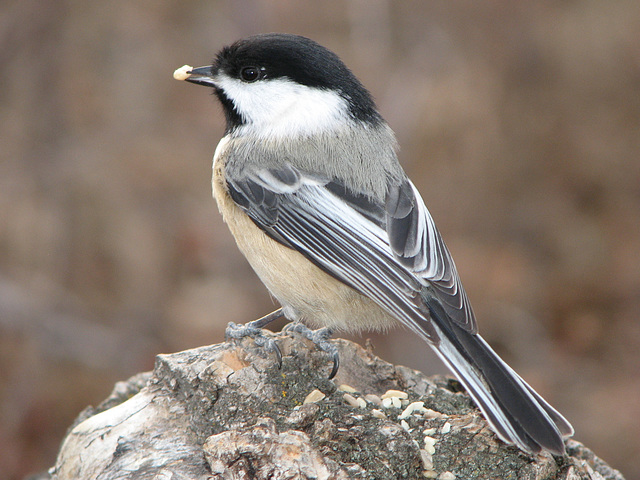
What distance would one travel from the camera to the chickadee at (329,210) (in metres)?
2.63

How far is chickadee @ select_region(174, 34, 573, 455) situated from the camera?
2.63 metres

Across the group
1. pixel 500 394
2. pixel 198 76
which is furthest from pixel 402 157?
pixel 500 394

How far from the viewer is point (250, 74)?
325cm

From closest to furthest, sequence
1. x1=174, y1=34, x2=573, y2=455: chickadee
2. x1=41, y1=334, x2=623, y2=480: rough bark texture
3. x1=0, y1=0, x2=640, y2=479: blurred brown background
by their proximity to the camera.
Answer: x1=41, y1=334, x2=623, y2=480: rough bark texture → x1=174, y1=34, x2=573, y2=455: chickadee → x1=0, y1=0, x2=640, y2=479: blurred brown background

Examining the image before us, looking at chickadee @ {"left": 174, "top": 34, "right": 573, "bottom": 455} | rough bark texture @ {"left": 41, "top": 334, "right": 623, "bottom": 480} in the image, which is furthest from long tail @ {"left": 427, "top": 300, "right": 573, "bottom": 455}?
rough bark texture @ {"left": 41, "top": 334, "right": 623, "bottom": 480}

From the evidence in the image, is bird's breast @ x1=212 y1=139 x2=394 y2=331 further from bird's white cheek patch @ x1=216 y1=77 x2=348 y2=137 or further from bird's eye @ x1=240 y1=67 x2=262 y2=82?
bird's eye @ x1=240 y1=67 x2=262 y2=82

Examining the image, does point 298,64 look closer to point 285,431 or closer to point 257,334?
point 257,334

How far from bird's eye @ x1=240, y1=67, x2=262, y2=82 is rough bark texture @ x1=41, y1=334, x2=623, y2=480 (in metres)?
1.14

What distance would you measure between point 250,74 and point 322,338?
1185 mm

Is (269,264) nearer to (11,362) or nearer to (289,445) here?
(289,445)

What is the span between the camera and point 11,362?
16.3 ft

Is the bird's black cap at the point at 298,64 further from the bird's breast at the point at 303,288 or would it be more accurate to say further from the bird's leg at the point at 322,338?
the bird's leg at the point at 322,338

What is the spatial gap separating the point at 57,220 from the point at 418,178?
9.07 ft

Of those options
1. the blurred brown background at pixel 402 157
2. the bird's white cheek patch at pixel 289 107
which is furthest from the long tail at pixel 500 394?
the blurred brown background at pixel 402 157
